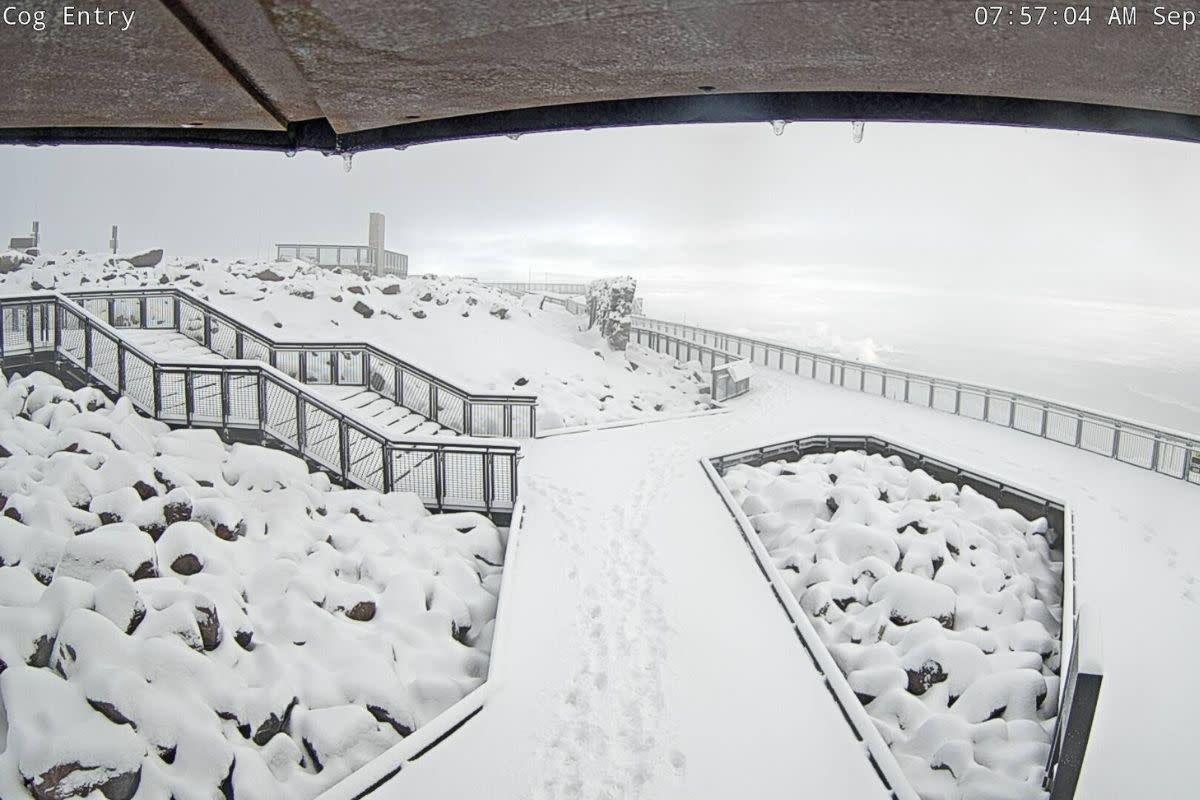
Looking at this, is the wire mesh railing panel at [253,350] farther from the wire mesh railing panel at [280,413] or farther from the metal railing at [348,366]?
the wire mesh railing panel at [280,413]

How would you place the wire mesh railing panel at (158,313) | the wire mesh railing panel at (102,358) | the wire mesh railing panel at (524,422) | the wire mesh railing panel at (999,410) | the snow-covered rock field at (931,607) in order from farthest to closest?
1. the wire mesh railing panel at (158,313)
2. the wire mesh railing panel at (999,410)
3. the wire mesh railing panel at (524,422)
4. the wire mesh railing panel at (102,358)
5. the snow-covered rock field at (931,607)

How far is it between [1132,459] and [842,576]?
9.61 metres

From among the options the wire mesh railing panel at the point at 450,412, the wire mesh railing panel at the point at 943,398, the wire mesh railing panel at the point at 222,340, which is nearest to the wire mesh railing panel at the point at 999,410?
the wire mesh railing panel at the point at 943,398

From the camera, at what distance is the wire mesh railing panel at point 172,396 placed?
8664 mm

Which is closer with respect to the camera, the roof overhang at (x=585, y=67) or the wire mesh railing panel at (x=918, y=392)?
the roof overhang at (x=585, y=67)

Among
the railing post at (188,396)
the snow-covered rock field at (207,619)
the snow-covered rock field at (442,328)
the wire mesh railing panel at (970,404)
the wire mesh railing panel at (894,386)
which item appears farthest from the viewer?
the wire mesh railing panel at (894,386)

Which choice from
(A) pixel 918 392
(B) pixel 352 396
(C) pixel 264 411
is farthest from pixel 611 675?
(A) pixel 918 392

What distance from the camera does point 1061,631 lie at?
223 inches

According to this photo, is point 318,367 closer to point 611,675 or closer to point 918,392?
point 611,675

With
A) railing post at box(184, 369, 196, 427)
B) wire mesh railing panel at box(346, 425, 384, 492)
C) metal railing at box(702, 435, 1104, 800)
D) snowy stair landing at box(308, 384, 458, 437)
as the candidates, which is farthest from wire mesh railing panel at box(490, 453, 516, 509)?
railing post at box(184, 369, 196, 427)

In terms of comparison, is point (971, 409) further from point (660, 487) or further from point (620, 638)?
point (620, 638)

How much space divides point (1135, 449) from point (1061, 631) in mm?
8703

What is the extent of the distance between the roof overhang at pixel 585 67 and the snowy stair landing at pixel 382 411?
8678mm

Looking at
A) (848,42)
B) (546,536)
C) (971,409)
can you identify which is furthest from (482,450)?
(971,409)
